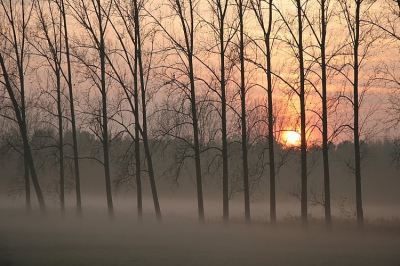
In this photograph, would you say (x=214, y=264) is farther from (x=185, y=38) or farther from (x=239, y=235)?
(x=185, y=38)

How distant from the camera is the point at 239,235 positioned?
87.2 ft

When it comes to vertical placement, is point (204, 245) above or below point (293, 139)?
below

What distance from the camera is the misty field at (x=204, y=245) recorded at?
18.2 meters

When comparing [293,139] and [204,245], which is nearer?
[204,245]

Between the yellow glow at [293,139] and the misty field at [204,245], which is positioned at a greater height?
the yellow glow at [293,139]

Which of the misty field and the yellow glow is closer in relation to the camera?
the misty field

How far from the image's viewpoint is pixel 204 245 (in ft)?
72.9

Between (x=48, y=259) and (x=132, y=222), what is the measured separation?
1658 cm

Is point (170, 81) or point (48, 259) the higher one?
point (170, 81)

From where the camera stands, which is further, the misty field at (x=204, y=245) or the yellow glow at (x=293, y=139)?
the yellow glow at (x=293, y=139)

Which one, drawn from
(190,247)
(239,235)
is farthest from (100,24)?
(190,247)

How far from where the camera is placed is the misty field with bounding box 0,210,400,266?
18203mm

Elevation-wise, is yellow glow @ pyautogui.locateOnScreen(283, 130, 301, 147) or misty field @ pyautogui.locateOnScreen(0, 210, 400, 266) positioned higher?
yellow glow @ pyautogui.locateOnScreen(283, 130, 301, 147)

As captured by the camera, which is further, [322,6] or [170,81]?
[170,81]
